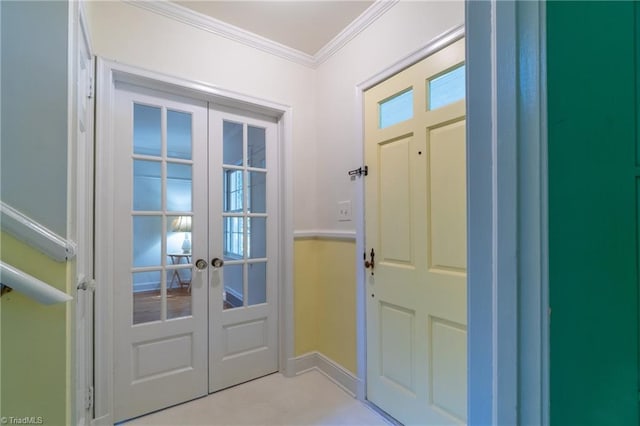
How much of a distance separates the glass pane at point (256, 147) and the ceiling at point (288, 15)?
0.69 metres

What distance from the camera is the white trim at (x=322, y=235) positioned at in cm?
217

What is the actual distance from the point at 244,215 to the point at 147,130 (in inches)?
33.4

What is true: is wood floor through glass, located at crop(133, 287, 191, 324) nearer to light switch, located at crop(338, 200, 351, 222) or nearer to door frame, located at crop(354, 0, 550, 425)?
light switch, located at crop(338, 200, 351, 222)

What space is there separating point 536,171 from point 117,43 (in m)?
2.22

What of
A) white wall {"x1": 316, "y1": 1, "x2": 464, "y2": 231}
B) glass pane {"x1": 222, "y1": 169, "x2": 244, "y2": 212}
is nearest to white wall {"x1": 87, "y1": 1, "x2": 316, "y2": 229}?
white wall {"x1": 316, "y1": 1, "x2": 464, "y2": 231}

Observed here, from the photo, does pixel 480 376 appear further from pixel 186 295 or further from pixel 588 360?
pixel 186 295

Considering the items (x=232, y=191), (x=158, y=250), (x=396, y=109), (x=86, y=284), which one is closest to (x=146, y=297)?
(x=158, y=250)

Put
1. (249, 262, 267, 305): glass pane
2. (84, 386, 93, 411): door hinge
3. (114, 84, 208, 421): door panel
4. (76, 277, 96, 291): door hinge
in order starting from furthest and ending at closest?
(249, 262, 267, 305): glass pane < (114, 84, 208, 421): door panel < (84, 386, 93, 411): door hinge < (76, 277, 96, 291): door hinge

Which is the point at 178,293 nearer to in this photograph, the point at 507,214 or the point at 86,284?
the point at 86,284

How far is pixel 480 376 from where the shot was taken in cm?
54

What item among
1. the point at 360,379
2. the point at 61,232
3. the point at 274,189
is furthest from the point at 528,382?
the point at 274,189

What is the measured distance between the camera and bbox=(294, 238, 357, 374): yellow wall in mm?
2152

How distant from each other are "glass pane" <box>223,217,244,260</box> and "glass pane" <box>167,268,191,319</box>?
301 mm

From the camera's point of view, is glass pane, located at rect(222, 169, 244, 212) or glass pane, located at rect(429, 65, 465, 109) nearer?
glass pane, located at rect(429, 65, 465, 109)
